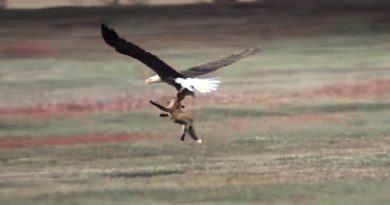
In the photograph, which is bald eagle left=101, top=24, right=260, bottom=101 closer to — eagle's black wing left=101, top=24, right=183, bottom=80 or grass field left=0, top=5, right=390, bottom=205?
eagle's black wing left=101, top=24, right=183, bottom=80

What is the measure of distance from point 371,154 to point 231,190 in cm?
18

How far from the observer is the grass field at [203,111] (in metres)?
0.95

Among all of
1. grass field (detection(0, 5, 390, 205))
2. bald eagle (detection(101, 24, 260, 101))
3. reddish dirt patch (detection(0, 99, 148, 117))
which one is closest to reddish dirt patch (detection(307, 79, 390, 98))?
grass field (detection(0, 5, 390, 205))

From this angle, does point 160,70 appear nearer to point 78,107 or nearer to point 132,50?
point 132,50

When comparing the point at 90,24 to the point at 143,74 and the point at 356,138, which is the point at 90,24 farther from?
the point at 356,138

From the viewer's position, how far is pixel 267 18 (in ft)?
3.95

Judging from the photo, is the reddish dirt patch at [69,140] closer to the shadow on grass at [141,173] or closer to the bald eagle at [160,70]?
the shadow on grass at [141,173]

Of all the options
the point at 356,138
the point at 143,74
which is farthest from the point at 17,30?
the point at 356,138

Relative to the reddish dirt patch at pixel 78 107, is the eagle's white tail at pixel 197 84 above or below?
above

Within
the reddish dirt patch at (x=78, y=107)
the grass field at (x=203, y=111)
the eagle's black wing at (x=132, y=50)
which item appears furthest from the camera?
the reddish dirt patch at (x=78, y=107)

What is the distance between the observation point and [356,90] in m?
1.14

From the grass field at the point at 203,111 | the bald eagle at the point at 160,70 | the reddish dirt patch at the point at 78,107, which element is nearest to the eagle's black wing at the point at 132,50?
the bald eagle at the point at 160,70

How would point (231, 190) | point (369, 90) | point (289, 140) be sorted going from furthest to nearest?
point (369, 90)
point (289, 140)
point (231, 190)

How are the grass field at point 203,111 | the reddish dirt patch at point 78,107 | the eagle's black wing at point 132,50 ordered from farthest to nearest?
the reddish dirt patch at point 78,107
the grass field at point 203,111
the eagle's black wing at point 132,50
